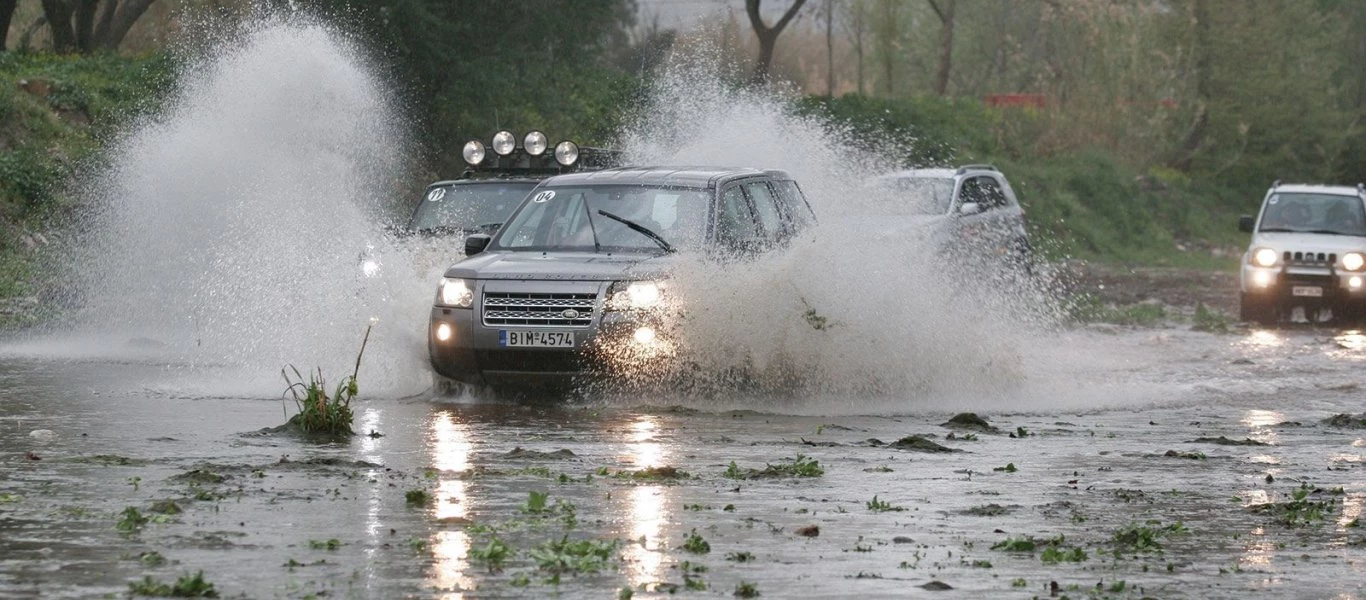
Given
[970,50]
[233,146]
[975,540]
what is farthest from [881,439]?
[970,50]

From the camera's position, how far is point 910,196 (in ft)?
74.0

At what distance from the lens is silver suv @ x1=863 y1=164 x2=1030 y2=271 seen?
2153 centimetres

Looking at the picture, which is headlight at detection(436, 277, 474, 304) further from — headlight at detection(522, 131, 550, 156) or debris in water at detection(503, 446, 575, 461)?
headlight at detection(522, 131, 550, 156)

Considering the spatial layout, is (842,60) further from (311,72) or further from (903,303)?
(903,303)

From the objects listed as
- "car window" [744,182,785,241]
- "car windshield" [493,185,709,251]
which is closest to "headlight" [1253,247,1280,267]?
"car window" [744,182,785,241]

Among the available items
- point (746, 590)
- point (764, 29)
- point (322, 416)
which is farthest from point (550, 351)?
point (764, 29)

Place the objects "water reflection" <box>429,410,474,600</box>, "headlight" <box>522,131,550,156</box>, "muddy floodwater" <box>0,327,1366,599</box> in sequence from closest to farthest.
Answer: "water reflection" <box>429,410,474,600</box> → "muddy floodwater" <box>0,327,1366,599</box> → "headlight" <box>522,131,550,156</box>

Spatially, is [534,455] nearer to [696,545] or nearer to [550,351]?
[550,351]

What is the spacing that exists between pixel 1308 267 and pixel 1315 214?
4.98ft

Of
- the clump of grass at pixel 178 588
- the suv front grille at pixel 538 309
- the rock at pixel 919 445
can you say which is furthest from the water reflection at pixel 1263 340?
the clump of grass at pixel 178 588

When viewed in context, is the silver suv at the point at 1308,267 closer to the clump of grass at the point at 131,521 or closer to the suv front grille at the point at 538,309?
the suv front grille at the point at 538,309

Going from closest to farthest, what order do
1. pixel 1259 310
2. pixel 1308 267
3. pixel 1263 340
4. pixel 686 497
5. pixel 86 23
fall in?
pixel 686 497
pixel 1263 340
pixel 1308 267
pixel 1259 310
pixel 86 23

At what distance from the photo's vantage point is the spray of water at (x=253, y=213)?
55.2ft

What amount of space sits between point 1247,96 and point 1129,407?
4476cm
